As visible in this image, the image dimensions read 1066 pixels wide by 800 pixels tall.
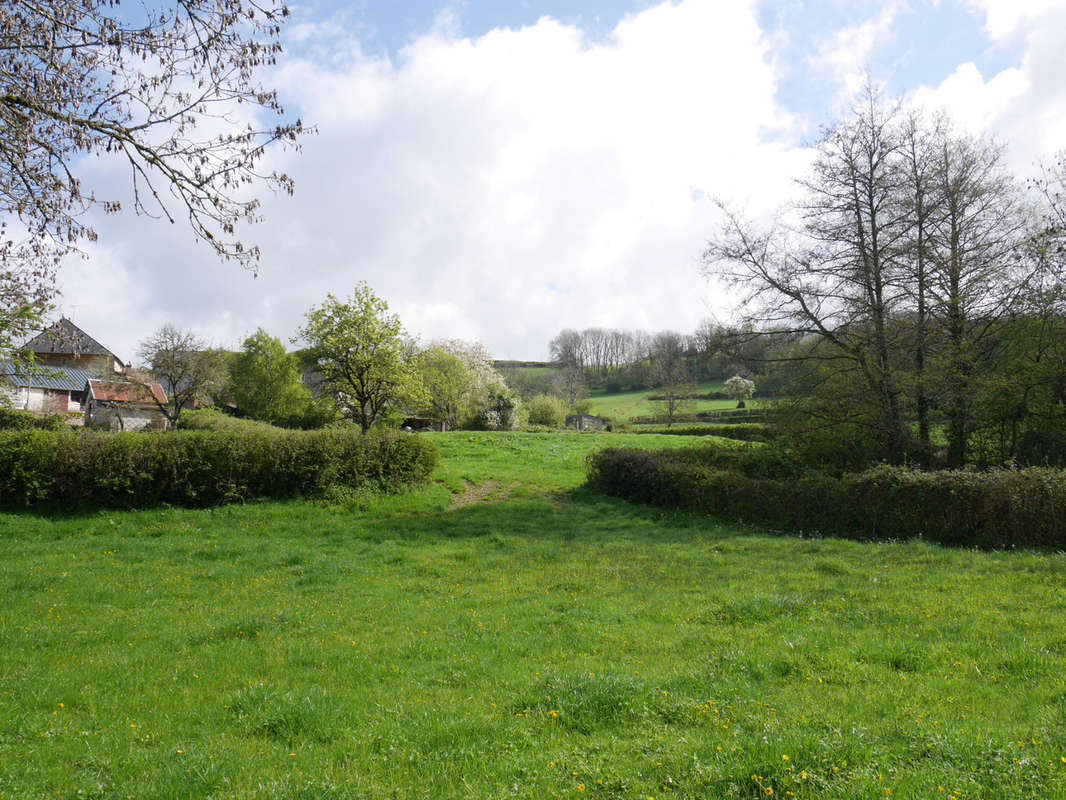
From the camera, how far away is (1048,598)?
296 inches

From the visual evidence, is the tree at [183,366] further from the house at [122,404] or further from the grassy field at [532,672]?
the grassy field at [532,672]

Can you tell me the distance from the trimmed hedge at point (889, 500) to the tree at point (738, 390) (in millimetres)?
40359

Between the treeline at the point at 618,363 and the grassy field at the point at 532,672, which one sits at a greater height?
the treeline at the point at 618,363

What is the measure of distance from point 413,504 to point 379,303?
972cm

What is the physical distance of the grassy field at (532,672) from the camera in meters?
3.78

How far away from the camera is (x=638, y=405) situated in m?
69.2

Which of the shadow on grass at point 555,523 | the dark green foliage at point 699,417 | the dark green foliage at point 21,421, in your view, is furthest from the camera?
the dark green foliage at point 699,417

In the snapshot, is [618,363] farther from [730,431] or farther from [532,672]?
[532,672]

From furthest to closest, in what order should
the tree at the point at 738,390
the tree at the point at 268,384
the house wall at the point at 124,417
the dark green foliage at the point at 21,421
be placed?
the tree at the point at 738,390
the tree at the point at 268,384
the house wall at the point at 124,417
the dark green foliage at the point at 21,421

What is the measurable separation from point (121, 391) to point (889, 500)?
4517 cm

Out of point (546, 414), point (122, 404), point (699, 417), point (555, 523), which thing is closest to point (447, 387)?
point (546, 414)

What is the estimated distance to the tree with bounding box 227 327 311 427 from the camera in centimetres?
4644

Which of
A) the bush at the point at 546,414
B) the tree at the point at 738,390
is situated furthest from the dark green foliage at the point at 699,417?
the bush at the point at 546,414

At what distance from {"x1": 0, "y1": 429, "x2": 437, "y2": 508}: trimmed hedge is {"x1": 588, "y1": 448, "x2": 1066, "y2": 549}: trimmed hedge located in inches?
322
